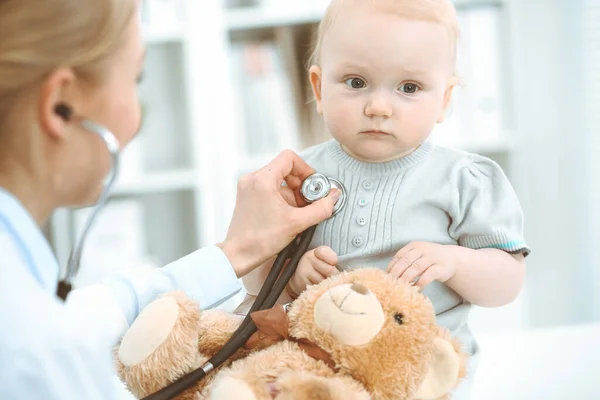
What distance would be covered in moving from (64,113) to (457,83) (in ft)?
1.97

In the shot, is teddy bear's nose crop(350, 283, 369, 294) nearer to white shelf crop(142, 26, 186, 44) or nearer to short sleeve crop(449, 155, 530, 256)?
short sleeve crop(449, 155, 530, 256)

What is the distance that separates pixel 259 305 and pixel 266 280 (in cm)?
4

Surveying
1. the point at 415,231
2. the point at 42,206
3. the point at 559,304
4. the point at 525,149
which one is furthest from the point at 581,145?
the point at 42,206

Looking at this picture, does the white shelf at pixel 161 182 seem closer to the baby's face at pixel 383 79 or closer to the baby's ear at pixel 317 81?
the baby's ear at pixel 317 81

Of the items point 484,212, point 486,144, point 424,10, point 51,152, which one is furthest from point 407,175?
point 486,144

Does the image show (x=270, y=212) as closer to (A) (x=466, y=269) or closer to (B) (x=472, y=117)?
(A) (x=466, y=269)

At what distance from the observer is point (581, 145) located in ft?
8.10

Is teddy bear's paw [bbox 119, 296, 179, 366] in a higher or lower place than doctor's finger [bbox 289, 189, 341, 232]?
lower

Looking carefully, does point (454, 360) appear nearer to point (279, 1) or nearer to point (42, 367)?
point (42, 367)

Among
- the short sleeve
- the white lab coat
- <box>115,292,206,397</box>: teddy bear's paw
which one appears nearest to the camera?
the white lab coat

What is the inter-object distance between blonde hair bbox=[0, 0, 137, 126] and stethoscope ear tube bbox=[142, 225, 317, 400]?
36 centimetres

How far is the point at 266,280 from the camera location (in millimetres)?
914

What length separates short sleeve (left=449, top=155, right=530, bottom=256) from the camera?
955 millimetres

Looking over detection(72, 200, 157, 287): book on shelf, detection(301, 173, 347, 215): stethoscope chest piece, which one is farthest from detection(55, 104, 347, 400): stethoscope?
detection(72, 200, 157, 287): book on shelf
